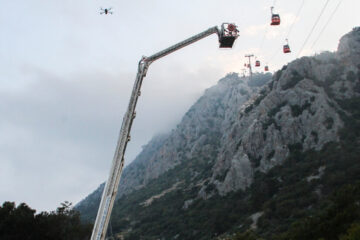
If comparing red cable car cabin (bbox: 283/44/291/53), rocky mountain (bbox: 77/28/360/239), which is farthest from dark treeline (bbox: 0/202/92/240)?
red cable car cabin (bbox: 283/44/291/53)

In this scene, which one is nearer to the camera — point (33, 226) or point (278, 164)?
point (33, 226)

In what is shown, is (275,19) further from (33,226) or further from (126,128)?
(33,226)

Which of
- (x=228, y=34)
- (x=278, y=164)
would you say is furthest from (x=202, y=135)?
(x=228, y=34)

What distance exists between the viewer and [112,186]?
13.6 metres

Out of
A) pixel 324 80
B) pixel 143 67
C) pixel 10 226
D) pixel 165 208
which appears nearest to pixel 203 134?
pixel 165 208

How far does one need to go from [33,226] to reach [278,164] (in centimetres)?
6803

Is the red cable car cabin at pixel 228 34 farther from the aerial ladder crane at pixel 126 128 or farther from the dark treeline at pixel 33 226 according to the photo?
the dark treeline at pixel 33 226

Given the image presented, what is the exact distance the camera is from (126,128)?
14266 millimetres

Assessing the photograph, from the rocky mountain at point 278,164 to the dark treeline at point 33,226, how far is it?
33862mm

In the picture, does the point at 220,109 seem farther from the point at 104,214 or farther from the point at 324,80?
the point at 104,214

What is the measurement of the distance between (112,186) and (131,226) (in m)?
113

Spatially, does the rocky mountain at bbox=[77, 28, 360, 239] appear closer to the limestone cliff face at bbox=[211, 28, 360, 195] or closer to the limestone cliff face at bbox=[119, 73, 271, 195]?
the limestone cliff face at bbox=[211, 28, 360, 195]

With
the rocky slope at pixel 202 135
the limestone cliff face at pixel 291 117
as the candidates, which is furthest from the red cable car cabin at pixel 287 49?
the rocky slope at pixel 202 135

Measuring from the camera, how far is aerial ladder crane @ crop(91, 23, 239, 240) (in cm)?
1306
